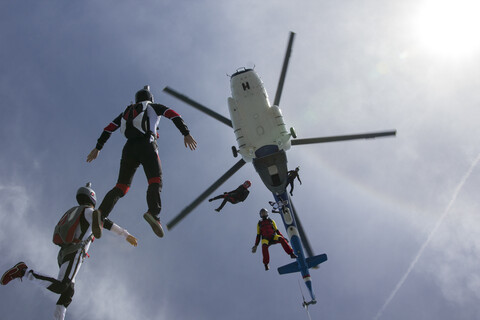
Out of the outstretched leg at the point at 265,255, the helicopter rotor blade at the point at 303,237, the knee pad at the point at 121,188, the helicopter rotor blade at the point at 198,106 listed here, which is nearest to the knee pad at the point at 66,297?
the knee pad at the point at 121,188

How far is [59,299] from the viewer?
711 cm

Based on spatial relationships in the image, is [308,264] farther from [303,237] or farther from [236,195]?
[236,195]

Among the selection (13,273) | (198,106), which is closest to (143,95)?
(13,273)

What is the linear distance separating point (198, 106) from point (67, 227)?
8367mm

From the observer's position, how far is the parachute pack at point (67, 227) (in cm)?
741

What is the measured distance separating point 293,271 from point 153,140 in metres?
8.73

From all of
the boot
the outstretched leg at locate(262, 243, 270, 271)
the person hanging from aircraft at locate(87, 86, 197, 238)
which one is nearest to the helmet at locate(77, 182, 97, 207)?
the person hanging from aircraft at locate(87, 86, 197, 238)

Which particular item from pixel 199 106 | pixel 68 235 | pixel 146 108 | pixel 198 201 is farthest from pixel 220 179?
pixel 68 235

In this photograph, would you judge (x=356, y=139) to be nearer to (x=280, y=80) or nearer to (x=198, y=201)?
(x=280, y=80)

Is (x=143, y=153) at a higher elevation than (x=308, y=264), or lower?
lower

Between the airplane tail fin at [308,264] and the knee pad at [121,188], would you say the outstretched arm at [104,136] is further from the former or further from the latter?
the airplane tail fin at [308,264]

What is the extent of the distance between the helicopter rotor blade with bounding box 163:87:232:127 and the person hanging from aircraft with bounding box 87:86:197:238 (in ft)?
19.2

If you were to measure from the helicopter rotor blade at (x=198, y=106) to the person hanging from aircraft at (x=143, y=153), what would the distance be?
5843mm

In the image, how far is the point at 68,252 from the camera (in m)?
7.33
